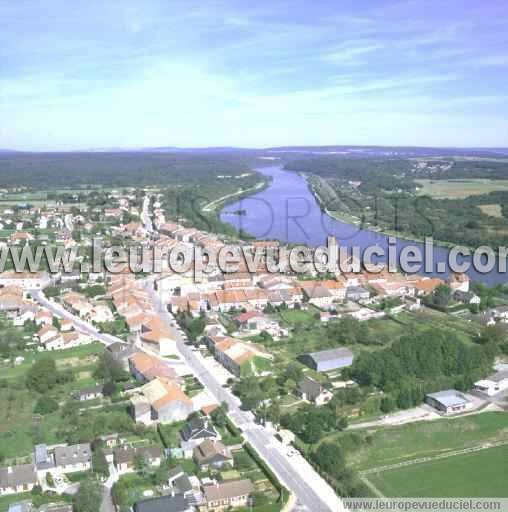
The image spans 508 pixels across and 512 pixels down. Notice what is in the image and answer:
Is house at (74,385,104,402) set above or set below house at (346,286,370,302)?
below

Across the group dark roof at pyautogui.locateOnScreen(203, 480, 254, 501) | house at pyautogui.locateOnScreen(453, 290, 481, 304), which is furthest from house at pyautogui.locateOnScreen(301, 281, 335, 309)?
dark roof at pyautogui.locateOnScreen(203, 480, 254, 501)

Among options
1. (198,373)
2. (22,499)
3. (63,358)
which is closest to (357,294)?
(198,373)

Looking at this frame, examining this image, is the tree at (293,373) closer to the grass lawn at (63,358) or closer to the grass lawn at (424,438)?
the grass lawn at (424,438)

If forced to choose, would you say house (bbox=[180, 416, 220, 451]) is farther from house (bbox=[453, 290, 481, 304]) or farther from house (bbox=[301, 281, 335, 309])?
house (bbox=[453, 290, 481, 304])

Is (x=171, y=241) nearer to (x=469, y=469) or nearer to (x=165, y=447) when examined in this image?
(x=165, y=447)

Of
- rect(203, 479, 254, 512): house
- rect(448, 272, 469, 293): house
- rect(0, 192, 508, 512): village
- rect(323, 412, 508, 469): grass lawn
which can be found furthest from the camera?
rect(448, 272, 469, 293): house

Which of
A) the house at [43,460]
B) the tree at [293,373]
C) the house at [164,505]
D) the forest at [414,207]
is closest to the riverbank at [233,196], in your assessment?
the forest at [414,207]

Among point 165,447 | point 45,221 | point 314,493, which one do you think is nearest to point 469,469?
point 314,493
